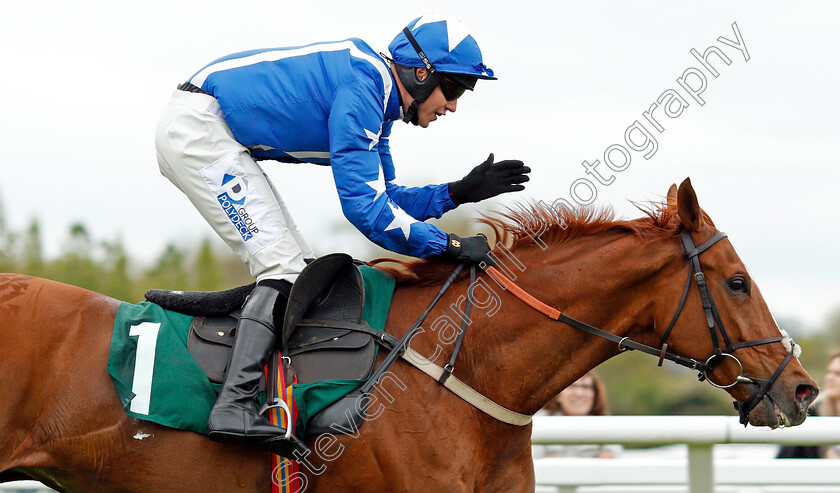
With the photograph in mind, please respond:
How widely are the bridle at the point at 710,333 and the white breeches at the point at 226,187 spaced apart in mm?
896

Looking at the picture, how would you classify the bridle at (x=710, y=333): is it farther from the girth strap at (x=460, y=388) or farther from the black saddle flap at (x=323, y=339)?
the black saddle flap at (x=323, y=339)

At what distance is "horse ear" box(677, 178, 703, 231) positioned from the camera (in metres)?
3.13

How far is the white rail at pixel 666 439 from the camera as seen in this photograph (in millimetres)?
4027

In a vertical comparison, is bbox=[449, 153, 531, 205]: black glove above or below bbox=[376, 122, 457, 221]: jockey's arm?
above

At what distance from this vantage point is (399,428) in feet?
9.80

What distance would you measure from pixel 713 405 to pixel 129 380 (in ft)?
84.4

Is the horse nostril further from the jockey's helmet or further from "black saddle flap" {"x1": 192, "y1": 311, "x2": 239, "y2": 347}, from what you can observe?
"black saddle flap" {"x1": 192, "y1": 311, "x2": 239, "y2": 347}

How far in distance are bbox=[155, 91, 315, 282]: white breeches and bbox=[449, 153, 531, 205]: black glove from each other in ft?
2.46

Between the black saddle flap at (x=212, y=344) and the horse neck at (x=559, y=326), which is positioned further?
the horse neck at (x=559, y=326)

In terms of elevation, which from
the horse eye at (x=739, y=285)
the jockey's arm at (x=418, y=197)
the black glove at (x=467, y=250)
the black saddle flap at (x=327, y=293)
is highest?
the horse eye at (x=739, y=285)

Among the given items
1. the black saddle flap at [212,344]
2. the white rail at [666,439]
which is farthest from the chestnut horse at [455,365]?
the white rail at [666,439]

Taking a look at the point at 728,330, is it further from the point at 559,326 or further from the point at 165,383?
the point at 165,383

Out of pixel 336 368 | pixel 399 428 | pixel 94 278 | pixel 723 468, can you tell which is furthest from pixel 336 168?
pixel 94 278

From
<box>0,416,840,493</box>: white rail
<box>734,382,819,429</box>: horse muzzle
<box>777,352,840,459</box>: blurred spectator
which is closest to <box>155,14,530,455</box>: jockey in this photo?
<box>734,382,819,429</box>: horse muzzle
